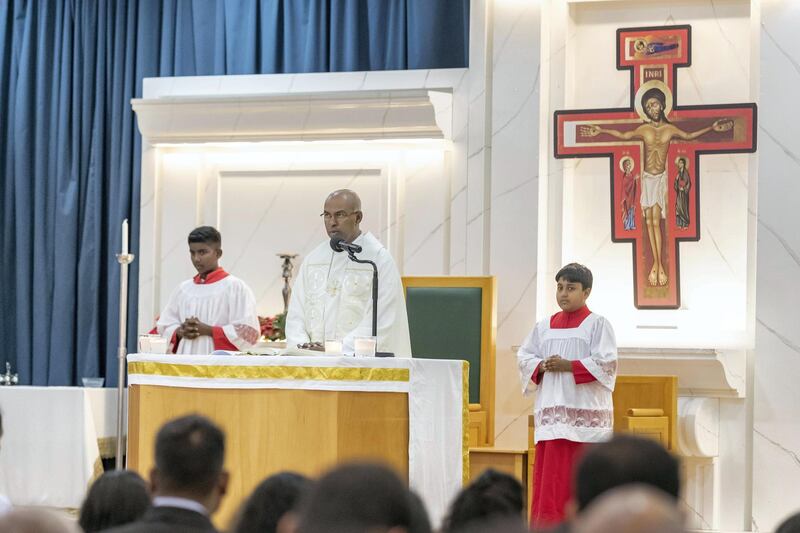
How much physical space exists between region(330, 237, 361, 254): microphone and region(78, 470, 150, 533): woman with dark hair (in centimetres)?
322

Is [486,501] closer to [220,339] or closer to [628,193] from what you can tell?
[220,339]

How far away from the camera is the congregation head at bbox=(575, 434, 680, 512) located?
233 centimetres

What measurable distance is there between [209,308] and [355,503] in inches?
238

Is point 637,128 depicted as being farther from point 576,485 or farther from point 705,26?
point 576,485

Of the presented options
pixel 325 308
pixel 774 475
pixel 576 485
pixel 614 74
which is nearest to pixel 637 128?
pixel 614 74

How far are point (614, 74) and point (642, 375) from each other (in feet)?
7.07

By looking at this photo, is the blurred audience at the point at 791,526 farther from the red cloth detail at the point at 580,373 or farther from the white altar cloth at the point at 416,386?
the red cloth detail at the point at 580,373

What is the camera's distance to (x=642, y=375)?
8.19 metres

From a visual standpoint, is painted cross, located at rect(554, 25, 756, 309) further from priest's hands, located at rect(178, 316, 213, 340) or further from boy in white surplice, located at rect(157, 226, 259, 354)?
priest's hands, located at rect(178, 316, 213, 340)

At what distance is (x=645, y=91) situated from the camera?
28.9 feet

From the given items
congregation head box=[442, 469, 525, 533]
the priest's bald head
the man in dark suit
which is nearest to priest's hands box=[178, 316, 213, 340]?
the priest's bald head

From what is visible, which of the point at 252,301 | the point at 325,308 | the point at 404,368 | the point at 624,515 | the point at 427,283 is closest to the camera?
the point at 624,515

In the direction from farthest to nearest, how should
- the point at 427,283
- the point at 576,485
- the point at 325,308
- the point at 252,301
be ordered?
the point at 427,283, the point at 252,301, the point at 325,308, the point at 576,485

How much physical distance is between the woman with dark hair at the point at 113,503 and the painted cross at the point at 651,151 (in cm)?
593
